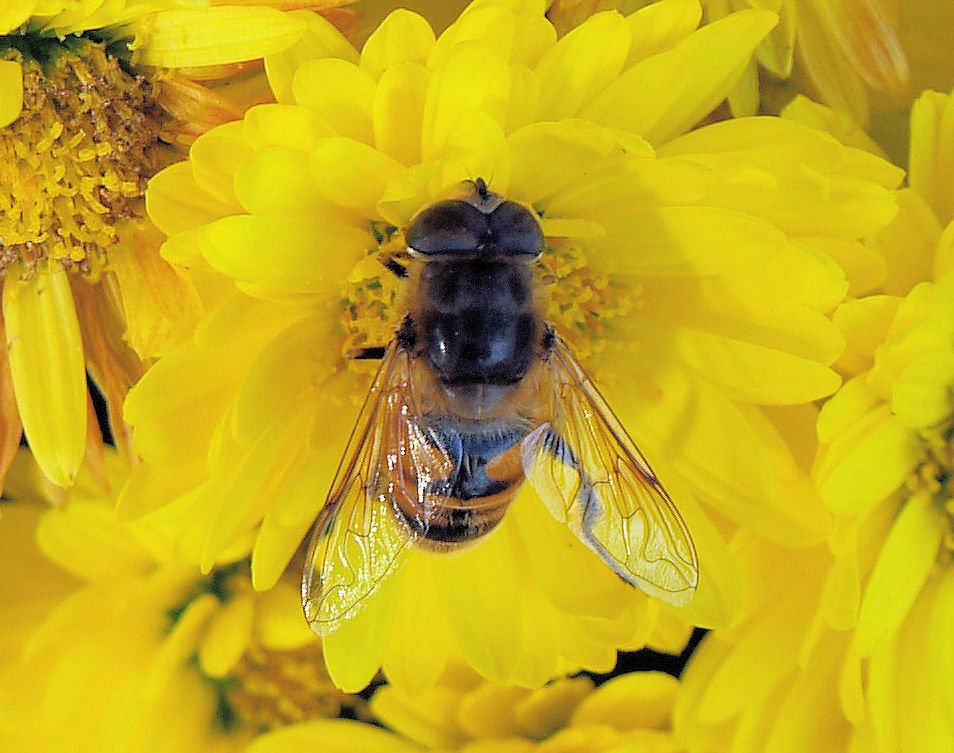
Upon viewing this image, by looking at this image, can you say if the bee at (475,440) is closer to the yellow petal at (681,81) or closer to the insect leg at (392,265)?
the insect leg at (392,265)

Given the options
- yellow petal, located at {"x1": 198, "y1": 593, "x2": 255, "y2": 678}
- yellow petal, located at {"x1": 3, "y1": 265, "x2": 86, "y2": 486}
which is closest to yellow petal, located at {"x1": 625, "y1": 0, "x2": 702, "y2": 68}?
yellow petal, located at {"x1": 3, "y1": 265, "x2": 86, "y2": 486}

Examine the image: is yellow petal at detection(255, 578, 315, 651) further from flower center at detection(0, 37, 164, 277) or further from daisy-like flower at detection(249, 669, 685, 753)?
flower center at detection(0, 37, 164, 277)

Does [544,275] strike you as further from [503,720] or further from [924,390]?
[503,720]

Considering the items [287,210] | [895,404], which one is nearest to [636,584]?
[895,404]

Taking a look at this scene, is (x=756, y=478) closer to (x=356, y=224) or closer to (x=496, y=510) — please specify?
(x=496, y=510)

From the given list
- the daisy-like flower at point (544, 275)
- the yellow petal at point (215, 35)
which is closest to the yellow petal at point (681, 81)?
the daisy-like flower at point (544, 275)
